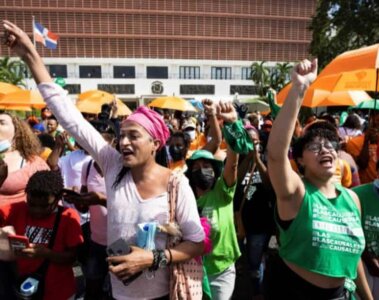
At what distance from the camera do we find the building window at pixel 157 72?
174ft

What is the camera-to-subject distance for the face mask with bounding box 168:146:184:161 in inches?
155

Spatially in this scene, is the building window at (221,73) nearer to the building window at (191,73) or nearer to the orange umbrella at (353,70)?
the building window at (191,73)

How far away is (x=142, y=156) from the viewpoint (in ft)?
6.43

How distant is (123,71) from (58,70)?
27.0 feet

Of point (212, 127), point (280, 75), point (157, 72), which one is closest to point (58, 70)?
point (157, 72)

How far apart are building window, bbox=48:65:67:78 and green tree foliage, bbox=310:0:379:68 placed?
34140 mm

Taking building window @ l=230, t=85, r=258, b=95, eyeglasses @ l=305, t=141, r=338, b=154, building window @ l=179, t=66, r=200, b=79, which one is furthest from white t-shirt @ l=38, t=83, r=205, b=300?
building window @ l=230, t=85, r=258, b=95

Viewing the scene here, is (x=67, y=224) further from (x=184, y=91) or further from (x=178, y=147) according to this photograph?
(x=184, y=91)

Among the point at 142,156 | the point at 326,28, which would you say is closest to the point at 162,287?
the point at 142,156

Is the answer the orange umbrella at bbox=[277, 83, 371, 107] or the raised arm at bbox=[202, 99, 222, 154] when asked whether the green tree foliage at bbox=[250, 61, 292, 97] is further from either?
the raised arm at bbox=[202, 99, 222, 154]

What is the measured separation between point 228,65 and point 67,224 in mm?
54325

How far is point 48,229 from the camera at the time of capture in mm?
2395

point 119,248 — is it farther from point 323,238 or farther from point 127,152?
point 323,238

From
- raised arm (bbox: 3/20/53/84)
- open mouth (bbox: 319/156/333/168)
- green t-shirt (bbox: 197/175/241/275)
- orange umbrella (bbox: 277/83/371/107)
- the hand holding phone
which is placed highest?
orange umbrella (bbox: 277/83/371/107)
